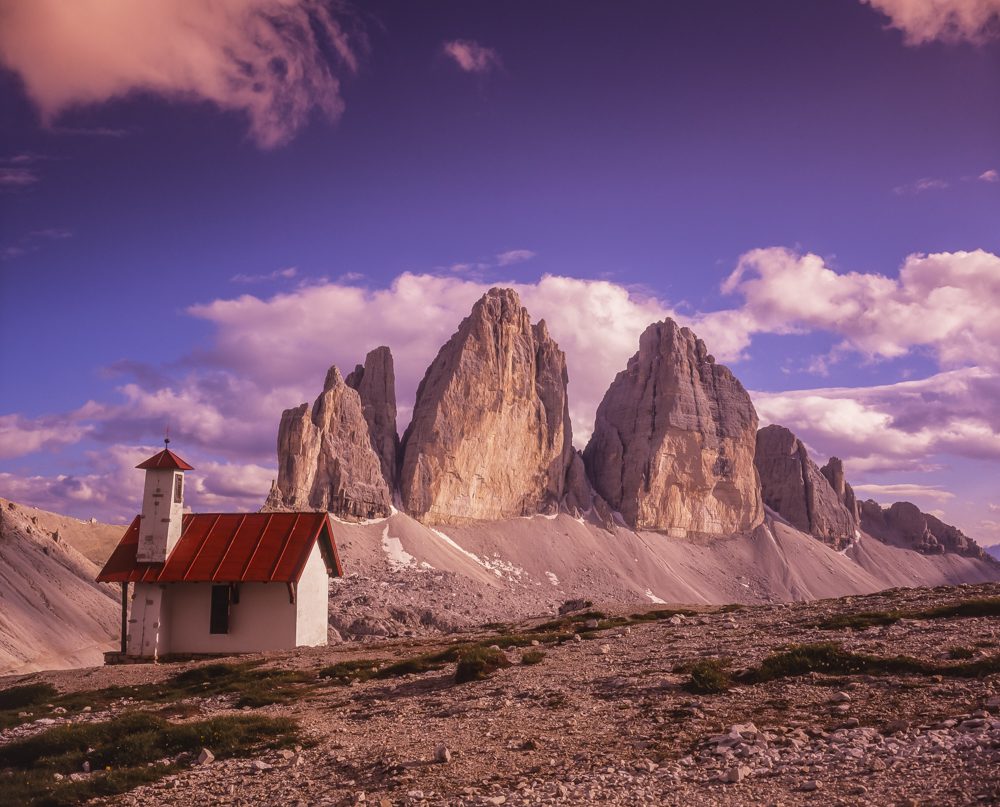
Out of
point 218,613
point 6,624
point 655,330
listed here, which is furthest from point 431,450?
point 218,613

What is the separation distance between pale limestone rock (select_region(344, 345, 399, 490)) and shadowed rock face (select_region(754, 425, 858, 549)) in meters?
94.1

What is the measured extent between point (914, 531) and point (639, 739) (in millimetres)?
198283

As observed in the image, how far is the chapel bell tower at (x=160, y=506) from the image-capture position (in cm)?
2936

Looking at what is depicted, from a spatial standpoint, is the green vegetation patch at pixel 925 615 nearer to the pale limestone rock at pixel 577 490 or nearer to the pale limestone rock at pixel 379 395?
the pale limestone rock at pixel 379 395

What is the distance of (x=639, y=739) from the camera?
409 inches

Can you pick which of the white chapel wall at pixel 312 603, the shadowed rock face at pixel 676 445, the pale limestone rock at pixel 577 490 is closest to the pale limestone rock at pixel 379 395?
the pale limestone rock at pixel 577 490

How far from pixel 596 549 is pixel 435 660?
361 feet

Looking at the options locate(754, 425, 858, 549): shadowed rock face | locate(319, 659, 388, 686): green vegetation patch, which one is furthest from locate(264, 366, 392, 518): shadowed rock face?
locate(754, 425, 858, 549): shadowed rock face

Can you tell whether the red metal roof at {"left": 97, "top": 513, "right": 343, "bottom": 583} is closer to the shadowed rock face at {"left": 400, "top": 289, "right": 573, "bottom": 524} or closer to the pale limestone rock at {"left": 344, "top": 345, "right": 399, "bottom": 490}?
the shadowed rock face at {"left": 400, "top": 289, "right": 573, "bottom": 524}

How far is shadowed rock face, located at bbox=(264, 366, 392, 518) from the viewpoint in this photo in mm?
105438

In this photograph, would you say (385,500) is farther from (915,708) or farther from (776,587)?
(915,708)

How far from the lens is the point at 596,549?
12725 centimetres

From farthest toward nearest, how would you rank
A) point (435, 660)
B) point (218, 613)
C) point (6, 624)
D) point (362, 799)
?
point (6, 624) → point (218, 613) → point (435, 660) → point (362, 799)

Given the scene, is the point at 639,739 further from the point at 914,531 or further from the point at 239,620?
the point at 914,531
